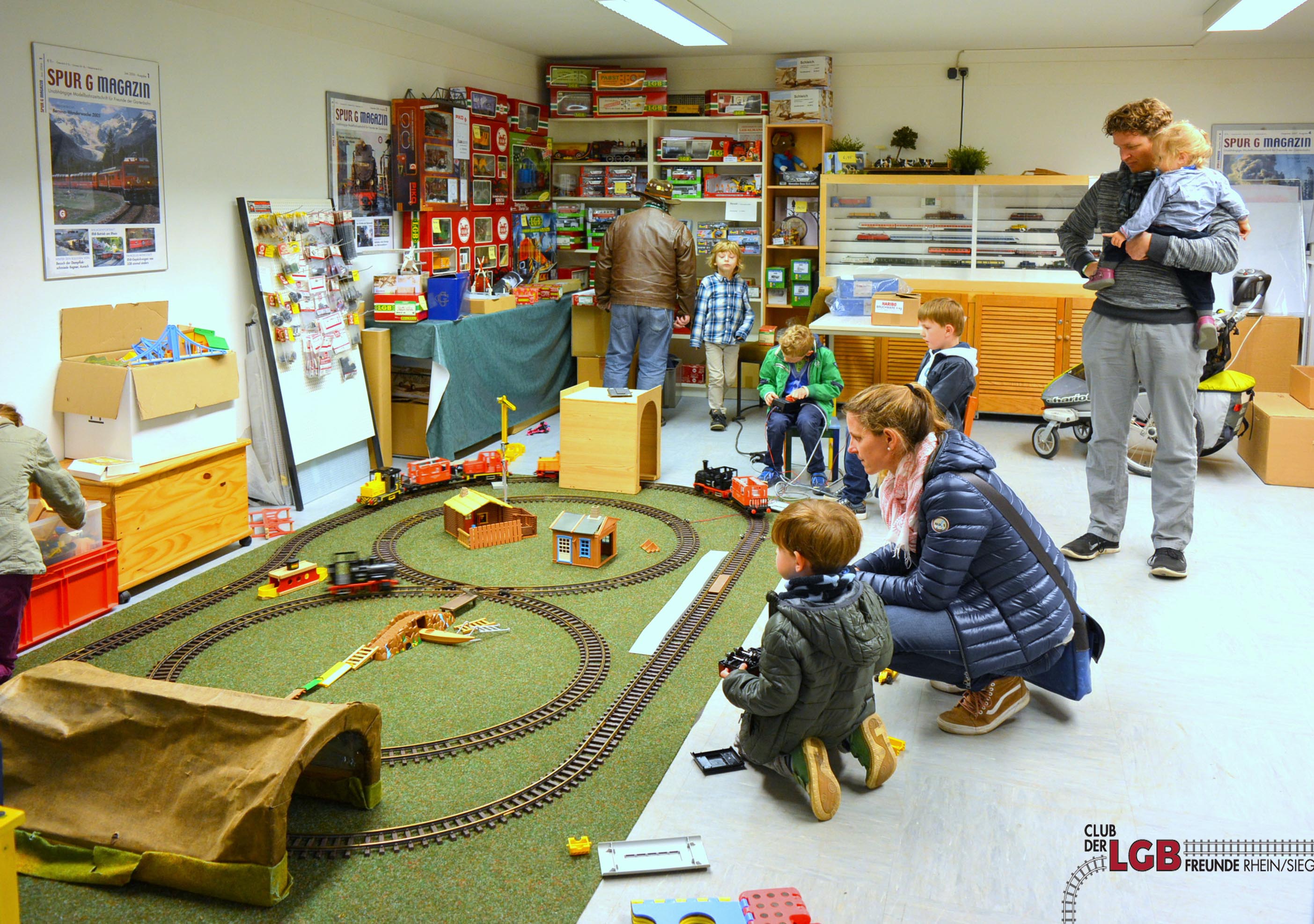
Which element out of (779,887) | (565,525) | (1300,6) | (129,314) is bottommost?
(779,887)

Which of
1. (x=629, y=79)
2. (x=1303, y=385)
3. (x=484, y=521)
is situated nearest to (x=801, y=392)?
(x=484, y=521)

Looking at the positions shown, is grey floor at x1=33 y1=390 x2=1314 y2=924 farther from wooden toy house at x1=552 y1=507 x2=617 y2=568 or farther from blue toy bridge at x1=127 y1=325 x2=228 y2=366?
blue toy bridge at x1=127 y1=325 x2=228 y2=366

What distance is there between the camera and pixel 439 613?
14.5 ft

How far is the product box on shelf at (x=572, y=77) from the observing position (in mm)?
9508

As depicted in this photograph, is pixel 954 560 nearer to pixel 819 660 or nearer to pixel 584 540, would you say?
pixel 819 660

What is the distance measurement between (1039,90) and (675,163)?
3092mm

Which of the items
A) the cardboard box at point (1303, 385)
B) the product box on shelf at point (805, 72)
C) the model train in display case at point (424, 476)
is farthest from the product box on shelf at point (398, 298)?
the cardboard box at point (1303, 385)

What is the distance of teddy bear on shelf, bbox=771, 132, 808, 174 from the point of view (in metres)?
9.28

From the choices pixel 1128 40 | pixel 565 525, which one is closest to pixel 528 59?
pixel 1128 40

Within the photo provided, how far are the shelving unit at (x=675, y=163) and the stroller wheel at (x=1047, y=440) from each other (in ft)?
9.73

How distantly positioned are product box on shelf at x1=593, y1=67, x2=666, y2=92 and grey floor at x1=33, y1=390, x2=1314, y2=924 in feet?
20.8

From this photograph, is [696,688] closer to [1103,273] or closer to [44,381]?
[1103,273]

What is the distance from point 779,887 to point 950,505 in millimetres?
1226

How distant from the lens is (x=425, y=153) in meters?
7.46
